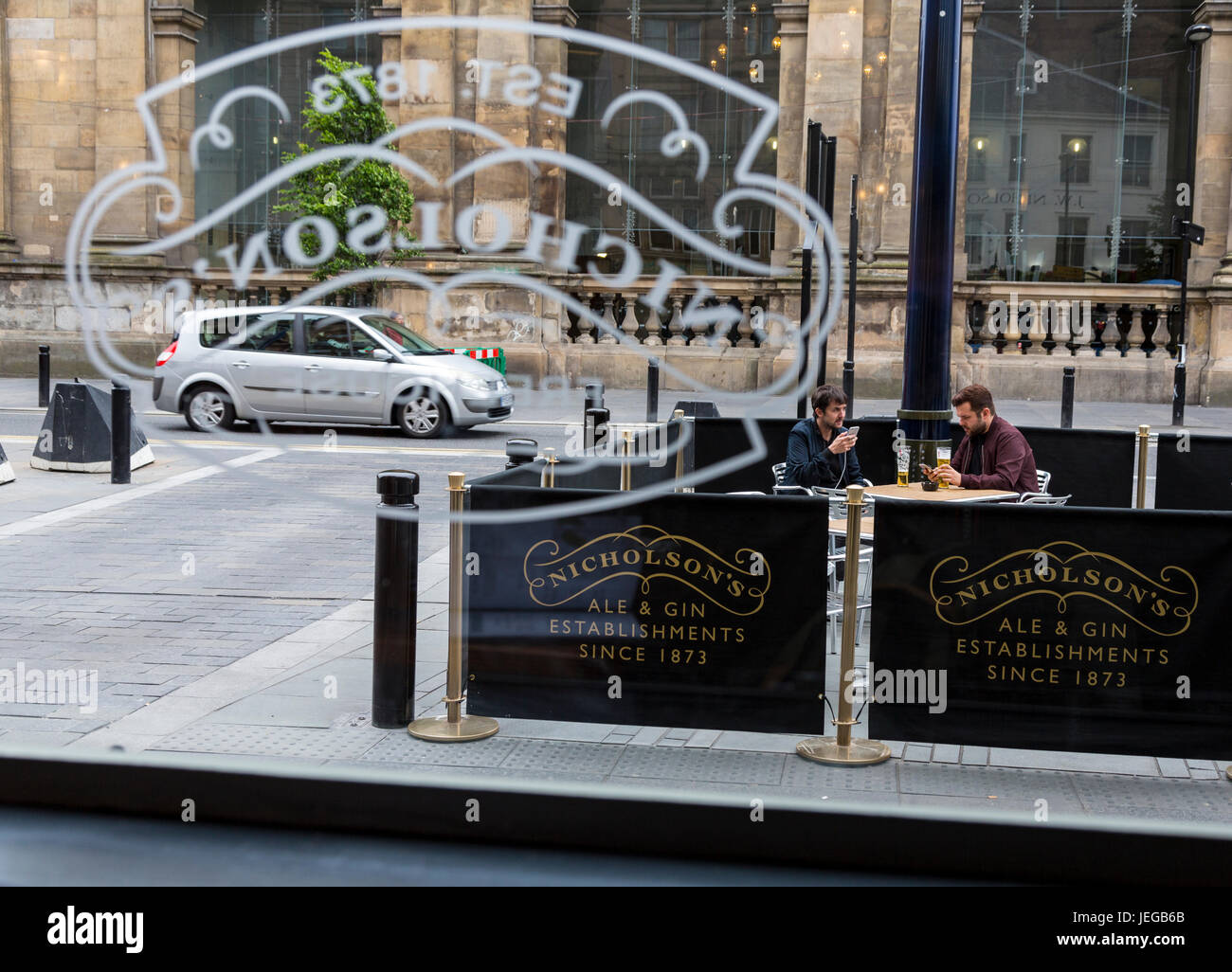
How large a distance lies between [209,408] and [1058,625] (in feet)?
11.3

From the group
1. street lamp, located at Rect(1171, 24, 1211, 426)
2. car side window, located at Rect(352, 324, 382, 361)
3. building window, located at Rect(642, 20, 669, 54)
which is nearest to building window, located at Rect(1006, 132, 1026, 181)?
street lamp, located at Rect(1171, 24, 1211, 426)

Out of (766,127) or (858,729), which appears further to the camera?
(858,729)

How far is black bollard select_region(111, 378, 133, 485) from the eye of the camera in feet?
45.0

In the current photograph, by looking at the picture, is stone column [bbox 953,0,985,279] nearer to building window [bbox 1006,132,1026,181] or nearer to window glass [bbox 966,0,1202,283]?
window glass [bbox 966,0,1202,283]

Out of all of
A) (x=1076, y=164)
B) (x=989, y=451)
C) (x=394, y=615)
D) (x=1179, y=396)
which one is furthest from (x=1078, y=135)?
(x=394, y=615)

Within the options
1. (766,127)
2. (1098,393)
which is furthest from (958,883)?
(1098,393)

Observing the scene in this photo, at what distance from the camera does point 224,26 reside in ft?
96.8

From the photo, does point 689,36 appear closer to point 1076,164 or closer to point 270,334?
point 1076,164

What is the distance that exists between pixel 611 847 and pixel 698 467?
5260 mm

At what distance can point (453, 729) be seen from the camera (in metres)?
6.24

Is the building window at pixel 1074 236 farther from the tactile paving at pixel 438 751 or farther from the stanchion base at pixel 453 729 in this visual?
the tactile paving at pixel 438 751

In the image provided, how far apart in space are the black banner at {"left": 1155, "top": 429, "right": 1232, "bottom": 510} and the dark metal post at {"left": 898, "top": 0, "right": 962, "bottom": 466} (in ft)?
7.66
